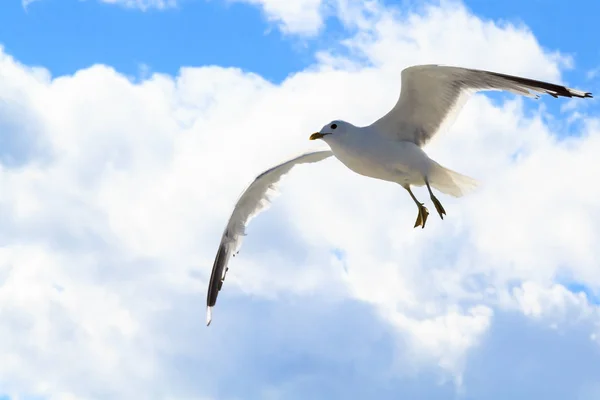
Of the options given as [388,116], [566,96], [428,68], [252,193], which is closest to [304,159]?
[252,193]

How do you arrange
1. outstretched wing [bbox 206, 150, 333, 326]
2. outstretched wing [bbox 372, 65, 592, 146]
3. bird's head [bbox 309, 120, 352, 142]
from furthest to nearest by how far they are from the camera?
outstretched wing [bbox 206, 150, 333, 326] < bird's head [bbox 309, 120, 352, 142] < outstretched wing [bbox 372, 65, 592, 146]

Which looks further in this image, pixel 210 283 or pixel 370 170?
pixel 210 283

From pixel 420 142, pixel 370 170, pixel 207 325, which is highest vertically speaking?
pixel 420 142

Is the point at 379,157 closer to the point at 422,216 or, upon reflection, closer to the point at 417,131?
the point at 417,131

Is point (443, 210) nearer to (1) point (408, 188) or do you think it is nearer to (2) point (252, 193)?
(1) point (408, 188)

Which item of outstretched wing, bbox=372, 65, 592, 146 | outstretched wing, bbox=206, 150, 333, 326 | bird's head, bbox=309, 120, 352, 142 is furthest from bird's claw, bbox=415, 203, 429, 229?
outstretched wing, bbox=206, 150, 333, 326

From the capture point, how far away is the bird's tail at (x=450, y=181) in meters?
10.9

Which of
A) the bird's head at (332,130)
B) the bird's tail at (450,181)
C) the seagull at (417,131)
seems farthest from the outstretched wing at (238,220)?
the bird's tail at (450,181)

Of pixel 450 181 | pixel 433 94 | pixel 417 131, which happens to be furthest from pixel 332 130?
pixel 450 181

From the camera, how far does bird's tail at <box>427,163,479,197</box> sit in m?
10.9

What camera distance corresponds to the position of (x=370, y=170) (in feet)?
34.7

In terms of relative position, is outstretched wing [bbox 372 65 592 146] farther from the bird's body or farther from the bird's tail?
the bird's tail

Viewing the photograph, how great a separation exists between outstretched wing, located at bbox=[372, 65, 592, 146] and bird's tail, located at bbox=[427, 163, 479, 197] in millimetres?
581

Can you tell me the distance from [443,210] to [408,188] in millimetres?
626
